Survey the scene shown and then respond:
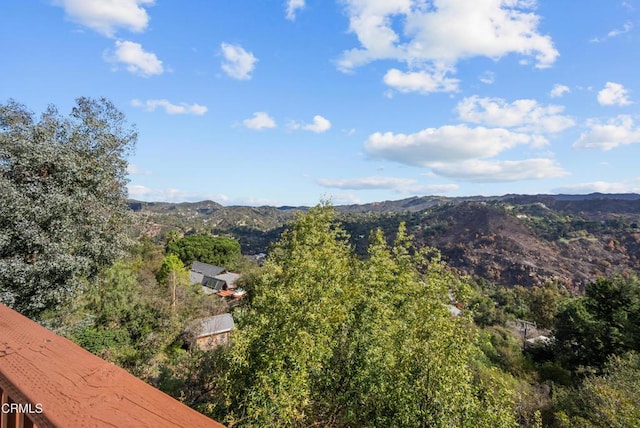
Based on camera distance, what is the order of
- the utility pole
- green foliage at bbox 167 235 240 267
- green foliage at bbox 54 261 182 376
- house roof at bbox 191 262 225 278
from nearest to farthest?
green foliage at bbox 54 261 182 376, the utility pole, house roof at bbox 191 262 225 278, green foliage at bbox 167 235 240 267

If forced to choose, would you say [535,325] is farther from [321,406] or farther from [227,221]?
[227,221]

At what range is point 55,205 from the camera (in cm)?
945

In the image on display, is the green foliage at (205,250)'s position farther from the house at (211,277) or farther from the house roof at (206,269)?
the house at (211,277)

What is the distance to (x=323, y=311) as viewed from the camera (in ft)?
22.7

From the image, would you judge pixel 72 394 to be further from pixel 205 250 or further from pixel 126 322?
pixel 205 250

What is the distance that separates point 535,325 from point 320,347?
37925 mm

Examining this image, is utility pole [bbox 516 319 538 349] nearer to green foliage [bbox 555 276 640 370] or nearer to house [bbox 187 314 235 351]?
green foliage [bbox 555 276 640 370]

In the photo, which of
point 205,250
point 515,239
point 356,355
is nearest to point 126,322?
point 356,355

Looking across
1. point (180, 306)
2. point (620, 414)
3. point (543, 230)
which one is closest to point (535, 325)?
point (620, 414)

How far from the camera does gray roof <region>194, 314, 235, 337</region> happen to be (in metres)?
18.4

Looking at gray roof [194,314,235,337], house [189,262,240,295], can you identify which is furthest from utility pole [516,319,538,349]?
house [189,262,240,295]

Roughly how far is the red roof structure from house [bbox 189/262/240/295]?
4105 cm

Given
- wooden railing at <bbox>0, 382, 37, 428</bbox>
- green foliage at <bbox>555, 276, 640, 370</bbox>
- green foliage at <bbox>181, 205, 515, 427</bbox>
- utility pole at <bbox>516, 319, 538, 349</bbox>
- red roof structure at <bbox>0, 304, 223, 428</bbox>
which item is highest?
red roof structure at <bbox>0, 304, 223, 428</bbox>

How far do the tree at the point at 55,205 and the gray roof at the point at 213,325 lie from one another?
8103 mm
